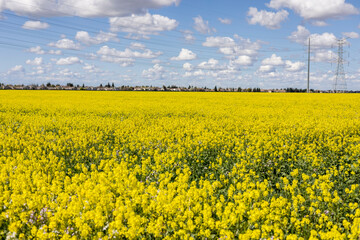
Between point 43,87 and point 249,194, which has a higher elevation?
point 43,87

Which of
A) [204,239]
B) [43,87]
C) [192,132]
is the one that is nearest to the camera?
[204,239]

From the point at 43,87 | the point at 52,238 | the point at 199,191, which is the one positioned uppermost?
the point at 43,87

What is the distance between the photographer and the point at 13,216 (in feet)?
16.2

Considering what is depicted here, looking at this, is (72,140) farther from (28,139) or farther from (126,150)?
(126,150)

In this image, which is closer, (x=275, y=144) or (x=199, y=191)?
(x=199, y=191)

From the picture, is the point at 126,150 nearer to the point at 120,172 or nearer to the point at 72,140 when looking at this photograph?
the point at 72,140

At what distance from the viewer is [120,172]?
674cm

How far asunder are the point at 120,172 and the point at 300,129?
32.3 ft

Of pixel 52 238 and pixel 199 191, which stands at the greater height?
pixel 199 191

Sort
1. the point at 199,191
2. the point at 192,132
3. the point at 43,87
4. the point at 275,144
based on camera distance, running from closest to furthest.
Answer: the point at 199,191
the point at 275,144
the point at 192,132
the point at 43,87

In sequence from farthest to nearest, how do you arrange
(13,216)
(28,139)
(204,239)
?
1. (28,139)
2. (13,216)
3. (204,239)

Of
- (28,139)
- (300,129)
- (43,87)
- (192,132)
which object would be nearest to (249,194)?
(192,132)

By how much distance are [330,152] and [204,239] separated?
8053 mm

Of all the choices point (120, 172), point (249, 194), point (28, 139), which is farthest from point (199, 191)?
point (28, 139)
